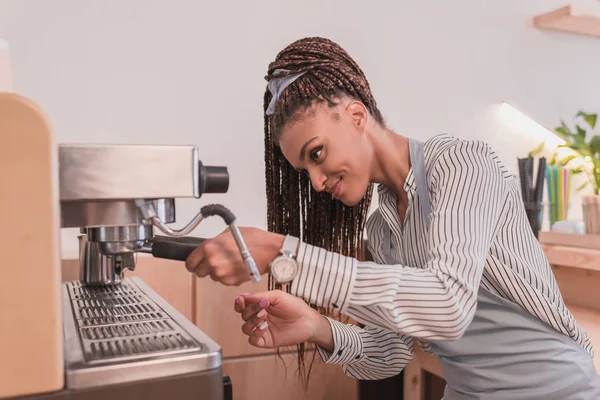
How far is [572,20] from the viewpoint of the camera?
2.04 metres

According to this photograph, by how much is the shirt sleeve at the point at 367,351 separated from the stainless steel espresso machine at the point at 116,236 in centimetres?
53

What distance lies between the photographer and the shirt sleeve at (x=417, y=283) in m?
0.81

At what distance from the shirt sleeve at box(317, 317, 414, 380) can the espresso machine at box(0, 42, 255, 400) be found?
53 centimetres

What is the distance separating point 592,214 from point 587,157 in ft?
1.31

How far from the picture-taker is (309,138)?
98 centimetres

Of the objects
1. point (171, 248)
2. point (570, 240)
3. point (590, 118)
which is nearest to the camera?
point (171, 248)

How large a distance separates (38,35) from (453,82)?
4.30 feet

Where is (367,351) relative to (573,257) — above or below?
below

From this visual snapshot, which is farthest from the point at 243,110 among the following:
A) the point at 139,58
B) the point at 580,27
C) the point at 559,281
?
the point at 580,27

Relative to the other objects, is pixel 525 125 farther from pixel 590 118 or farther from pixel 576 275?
pixel 576 275

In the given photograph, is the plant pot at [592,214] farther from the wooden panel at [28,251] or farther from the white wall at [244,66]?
the wooden panel at [28,251]

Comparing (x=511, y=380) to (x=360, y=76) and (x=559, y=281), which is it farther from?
(x=559, y=281)

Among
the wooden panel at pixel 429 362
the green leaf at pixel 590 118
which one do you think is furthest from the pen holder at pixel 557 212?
the wooden panel at pixel 429 362

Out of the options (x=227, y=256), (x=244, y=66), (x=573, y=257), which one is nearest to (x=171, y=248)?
(x=227, y=256)
